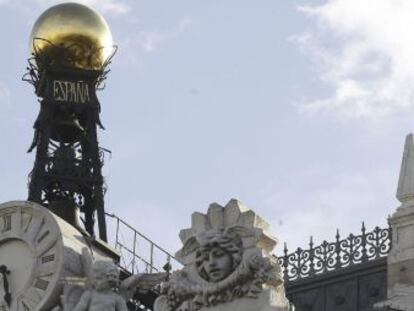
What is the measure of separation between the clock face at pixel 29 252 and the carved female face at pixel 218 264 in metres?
3.07

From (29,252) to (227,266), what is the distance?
13.4ft

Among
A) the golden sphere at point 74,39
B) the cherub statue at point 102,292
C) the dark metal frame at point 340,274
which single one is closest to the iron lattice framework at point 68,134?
the golden sphere at point 74,39

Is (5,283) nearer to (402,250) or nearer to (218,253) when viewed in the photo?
(218,253)

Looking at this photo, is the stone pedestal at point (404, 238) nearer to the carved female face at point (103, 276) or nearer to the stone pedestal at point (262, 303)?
the carved female face at point (103, 276)

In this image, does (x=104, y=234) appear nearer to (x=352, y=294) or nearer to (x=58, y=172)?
(x=58, y=172)

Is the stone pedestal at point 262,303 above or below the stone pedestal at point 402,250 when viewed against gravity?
below

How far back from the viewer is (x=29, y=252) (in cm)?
2883

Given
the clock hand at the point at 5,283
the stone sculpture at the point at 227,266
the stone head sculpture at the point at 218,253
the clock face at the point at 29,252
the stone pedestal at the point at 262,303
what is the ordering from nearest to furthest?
the stone pedestal at the point at 262,303, the stone sculpture at the point at 227,266, the stone head sculpture at the point at 218,253, the clock face at the point at 29,252, the clock hand at the point at 5,283

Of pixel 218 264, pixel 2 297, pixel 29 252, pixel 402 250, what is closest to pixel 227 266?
pixel 218 264

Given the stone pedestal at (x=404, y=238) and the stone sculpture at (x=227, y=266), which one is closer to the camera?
the stone sculpture at (x=227, y=266)

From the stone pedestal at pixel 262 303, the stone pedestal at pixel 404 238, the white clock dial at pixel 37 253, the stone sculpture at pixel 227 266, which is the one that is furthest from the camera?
the stone pedestal at pixel 404 238

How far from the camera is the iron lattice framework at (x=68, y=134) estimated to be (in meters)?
39.7

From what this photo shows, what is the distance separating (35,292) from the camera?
28.5 metres

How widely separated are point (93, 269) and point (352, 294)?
647cm
